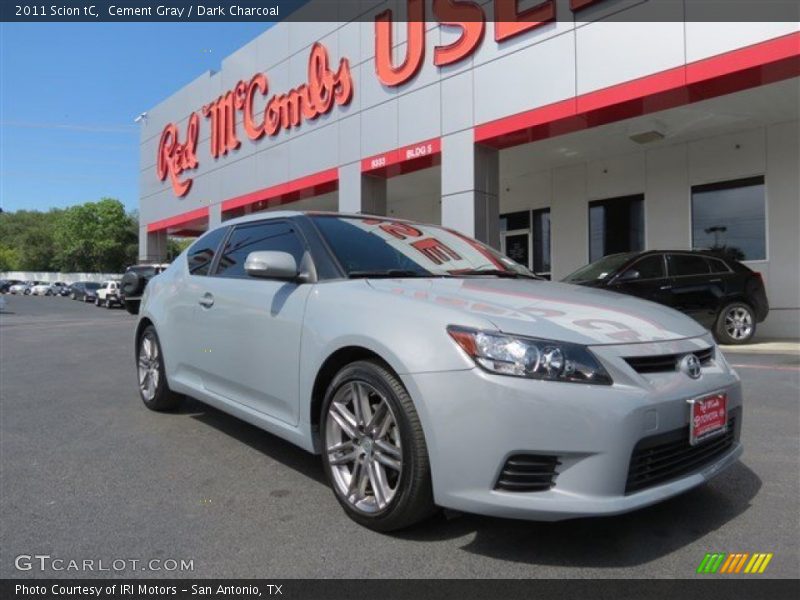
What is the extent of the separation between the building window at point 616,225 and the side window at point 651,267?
13.8ft

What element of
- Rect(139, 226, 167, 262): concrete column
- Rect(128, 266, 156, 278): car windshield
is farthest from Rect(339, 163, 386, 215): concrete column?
Rect(139, 226, 167, 262): concrete column

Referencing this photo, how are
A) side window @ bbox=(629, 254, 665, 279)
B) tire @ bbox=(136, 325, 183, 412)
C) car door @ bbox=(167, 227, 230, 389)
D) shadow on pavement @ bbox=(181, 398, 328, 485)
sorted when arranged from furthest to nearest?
1. side window @ bbox=(629, 254, 665, 279)
2. tire @ bbox=(136, 325, 183, 412)
3. car door @ bbox=(167, 227, 230, 389)
4. shadow on pavement @ bbox=(181, 398, 328, 485)

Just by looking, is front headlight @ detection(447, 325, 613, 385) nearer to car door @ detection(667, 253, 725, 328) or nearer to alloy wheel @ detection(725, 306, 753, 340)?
car door @ detection(667, 253, 725, 328)

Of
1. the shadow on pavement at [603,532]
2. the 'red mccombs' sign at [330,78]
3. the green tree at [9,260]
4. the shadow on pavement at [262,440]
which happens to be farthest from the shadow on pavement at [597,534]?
the green tree at [9,260]

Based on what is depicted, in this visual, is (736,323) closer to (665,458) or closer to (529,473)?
(665,458)

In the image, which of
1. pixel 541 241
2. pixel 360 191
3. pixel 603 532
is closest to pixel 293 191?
pixel 360 191

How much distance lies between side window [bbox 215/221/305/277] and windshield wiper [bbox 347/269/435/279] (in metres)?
0.47

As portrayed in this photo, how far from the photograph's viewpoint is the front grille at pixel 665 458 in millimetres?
2449

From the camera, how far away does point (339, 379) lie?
3.00 m

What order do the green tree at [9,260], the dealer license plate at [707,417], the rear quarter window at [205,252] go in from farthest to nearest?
the green tree at [9,260]
the rear quarter window at [205,252]
the dealer license plate at [707,417]

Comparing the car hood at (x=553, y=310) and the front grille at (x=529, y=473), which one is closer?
the front grille at (x=529, y=473)

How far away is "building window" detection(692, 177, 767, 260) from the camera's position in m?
12.2

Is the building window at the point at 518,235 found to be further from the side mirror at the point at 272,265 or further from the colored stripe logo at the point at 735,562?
the colored stripe logo at the point at 735,562

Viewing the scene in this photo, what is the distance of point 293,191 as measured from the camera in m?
17.8
